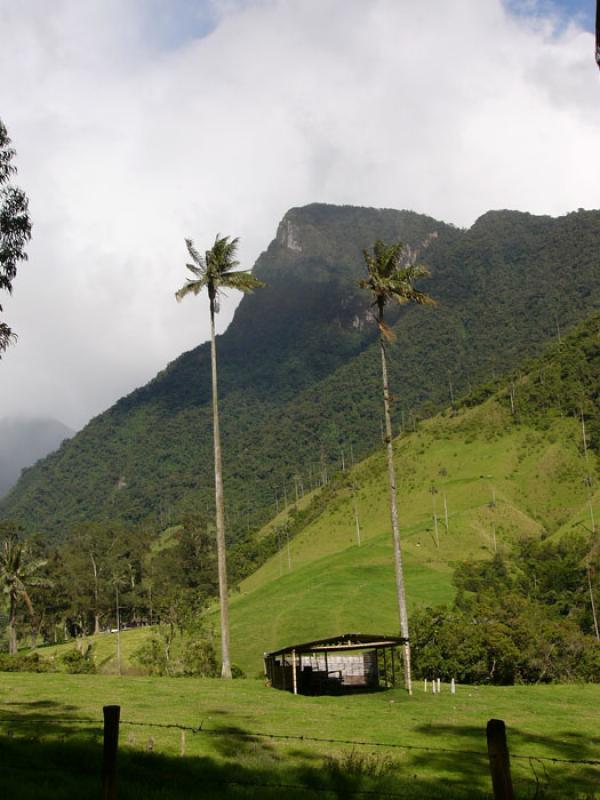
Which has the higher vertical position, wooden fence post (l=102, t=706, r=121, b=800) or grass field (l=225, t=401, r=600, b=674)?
grass field (l=225, t=401, r=600, b=674)

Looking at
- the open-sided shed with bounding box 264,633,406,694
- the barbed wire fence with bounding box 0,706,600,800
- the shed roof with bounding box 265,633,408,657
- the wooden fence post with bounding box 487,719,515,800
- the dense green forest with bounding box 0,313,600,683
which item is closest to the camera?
the wooden fence post with bounding box 487,719,515,800

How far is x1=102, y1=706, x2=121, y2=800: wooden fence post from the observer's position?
9.77 metres

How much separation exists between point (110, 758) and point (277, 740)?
38.1 feet

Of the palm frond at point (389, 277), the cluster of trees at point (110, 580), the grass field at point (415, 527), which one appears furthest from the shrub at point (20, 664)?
the cluster of trees at point (110, 580)

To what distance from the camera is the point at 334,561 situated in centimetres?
12550

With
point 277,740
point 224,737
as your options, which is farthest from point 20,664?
point 277,740

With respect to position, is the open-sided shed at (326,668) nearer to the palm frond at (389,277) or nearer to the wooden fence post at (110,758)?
the palm frond at (389,277)

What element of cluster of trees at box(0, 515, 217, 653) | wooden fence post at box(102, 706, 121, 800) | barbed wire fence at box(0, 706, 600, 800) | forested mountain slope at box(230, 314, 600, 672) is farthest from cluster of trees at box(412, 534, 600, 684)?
cluster of trees at box(0, 515, 217, 653)

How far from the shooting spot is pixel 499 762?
28.7 ft

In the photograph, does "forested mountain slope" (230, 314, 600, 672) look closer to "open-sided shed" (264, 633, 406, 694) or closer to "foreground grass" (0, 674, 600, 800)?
"open-sided shed" (264, 633, 406, 694)

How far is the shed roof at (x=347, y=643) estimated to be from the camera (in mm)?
35500

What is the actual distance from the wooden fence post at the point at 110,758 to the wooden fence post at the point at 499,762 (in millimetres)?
4668

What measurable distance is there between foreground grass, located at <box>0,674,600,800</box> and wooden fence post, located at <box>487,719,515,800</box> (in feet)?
18.9

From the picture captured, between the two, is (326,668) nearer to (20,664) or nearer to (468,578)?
(20,664)
